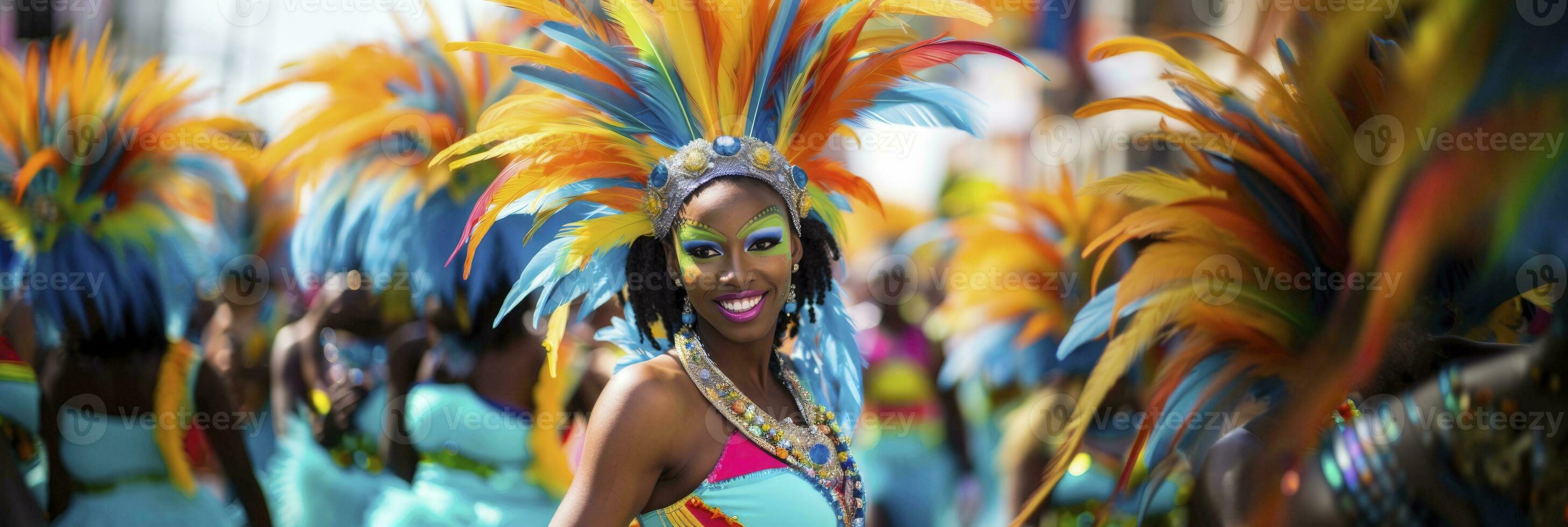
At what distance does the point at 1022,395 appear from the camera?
583 cm

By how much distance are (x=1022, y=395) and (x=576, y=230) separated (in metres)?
3.81

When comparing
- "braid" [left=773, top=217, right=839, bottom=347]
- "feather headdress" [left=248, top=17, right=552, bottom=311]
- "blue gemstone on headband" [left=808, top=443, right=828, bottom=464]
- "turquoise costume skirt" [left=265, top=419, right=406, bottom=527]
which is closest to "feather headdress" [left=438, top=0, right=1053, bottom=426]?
"braid" [left=773, top=217, right=839, bottom=347]

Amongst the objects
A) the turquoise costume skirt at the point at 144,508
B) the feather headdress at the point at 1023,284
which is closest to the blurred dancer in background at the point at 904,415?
the feather headdress at the point at 1023,284

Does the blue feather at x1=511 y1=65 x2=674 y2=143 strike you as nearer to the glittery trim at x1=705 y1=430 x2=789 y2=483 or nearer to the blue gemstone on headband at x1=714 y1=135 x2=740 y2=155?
the blue gemstone on headband at x1=714 y1=135 x2=740 y2=155

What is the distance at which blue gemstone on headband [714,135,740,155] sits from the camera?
7.69 ft

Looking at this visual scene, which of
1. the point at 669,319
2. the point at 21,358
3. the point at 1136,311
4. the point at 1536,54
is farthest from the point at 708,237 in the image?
the point at 21,358

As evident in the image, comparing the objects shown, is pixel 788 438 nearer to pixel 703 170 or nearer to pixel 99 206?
pixel 703 170

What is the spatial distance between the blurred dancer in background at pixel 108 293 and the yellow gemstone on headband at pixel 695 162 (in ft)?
9.38

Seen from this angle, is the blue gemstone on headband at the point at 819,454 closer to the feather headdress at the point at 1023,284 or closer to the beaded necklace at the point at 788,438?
the beaded necklace at the point at 788,438

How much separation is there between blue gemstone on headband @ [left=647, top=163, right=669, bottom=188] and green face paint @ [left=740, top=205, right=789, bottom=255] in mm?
192

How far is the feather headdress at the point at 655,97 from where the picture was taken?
2.38 meters

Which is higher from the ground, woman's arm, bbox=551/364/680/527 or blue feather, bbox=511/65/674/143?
blue feather, bbox=511/65/674/143

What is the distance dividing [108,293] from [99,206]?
13.4 inches

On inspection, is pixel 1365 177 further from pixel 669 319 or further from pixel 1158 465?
pixel 669 319
